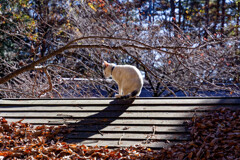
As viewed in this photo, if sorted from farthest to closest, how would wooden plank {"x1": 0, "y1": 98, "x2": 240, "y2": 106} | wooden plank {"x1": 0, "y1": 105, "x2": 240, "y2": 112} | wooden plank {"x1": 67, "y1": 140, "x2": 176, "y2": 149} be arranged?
wooden plank {"x1": 0, "y1": 98, "x2": 240, "y2": 106} → wooden plank {"x1": 0, "y1": 105, "x2": 240, "y2": 112} → wooden plank {"x1": 67, "y1": 140, "x2": 176, "y2": 149}

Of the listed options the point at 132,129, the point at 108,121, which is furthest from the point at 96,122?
the point at 132,129

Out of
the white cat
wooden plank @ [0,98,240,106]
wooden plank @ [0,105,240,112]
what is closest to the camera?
wooden plank @ [0,105,240,112]

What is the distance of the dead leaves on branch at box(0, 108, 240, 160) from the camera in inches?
137

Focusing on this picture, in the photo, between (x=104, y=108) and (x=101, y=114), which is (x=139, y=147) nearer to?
(x=101, y=114)

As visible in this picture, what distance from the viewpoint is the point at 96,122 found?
14.9ft

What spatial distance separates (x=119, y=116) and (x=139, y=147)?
3.17 ft

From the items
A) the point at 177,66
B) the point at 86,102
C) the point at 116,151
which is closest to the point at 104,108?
the point at 86,102

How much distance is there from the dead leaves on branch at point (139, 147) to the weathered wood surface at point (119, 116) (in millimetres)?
178

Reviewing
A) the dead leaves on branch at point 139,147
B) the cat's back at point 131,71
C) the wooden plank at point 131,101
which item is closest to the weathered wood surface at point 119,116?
the wooden plank at point 131,101

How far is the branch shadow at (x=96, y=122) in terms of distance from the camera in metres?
4.19

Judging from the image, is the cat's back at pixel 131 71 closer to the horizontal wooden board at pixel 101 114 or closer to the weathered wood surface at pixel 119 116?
the weathered wood surface at pixel 119 116

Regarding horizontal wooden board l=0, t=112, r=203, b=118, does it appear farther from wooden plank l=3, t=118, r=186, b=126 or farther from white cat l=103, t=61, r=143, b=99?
white cat l=103, t=61, r=143, b=99

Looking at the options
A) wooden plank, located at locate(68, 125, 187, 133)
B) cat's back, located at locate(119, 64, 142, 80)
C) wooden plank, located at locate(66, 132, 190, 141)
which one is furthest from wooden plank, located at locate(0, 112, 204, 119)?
cat's back, located at locate(119, 64, 142, 80)

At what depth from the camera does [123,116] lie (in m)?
4.61
